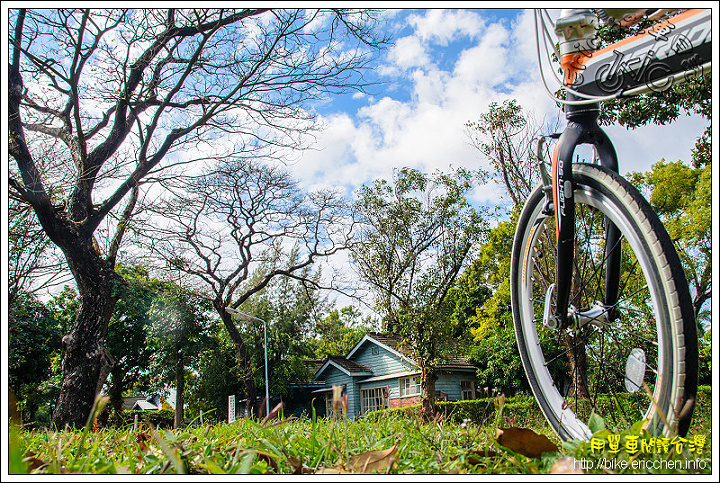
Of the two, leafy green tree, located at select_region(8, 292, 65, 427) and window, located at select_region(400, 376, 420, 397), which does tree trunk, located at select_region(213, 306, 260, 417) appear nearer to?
leafy green tree, located at select_region(8, 292, 65, 427)

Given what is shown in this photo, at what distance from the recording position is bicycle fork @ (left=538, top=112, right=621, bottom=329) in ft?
4.91

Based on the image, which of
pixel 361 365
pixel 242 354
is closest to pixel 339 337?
pixel 361 365

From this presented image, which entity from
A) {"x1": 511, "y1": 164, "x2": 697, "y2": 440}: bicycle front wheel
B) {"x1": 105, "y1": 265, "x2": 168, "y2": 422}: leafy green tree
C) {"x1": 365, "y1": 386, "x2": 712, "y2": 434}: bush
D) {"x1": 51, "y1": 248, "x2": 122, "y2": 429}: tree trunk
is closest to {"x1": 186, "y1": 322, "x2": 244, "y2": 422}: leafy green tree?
{"x1": 105, "y1": 265, "x2": 168, "y2": 422}: leafy green tree

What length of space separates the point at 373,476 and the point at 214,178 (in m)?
10.6

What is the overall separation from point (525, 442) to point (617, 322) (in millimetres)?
991

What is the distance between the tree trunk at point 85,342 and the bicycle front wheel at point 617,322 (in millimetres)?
7776

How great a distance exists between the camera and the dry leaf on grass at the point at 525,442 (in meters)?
0.90

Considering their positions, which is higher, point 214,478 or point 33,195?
point 33,195

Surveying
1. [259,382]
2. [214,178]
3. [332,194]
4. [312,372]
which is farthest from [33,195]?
[312,372]

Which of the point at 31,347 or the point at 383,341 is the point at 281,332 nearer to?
the point at 383,341

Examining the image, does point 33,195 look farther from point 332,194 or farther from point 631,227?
point 332,194

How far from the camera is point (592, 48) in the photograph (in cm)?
156

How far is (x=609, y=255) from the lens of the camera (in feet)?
5.03

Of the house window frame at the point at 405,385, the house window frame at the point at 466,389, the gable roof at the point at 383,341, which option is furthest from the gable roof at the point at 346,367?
the house window frame at the point at 466,389
